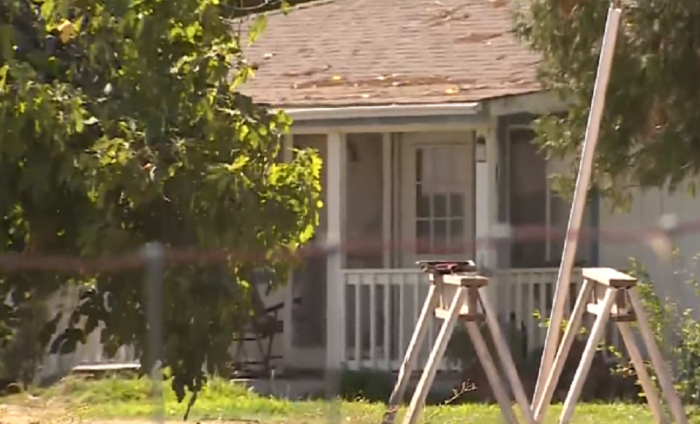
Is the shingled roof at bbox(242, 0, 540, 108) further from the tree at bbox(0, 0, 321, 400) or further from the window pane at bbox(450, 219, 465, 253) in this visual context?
the tree at bbox(0, 0, 321, 400)

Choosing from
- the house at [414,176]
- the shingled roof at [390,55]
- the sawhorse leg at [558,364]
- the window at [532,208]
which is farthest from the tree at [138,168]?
the window at [532,208]

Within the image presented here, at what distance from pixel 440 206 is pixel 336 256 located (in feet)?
6.91

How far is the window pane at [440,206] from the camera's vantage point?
1488cm

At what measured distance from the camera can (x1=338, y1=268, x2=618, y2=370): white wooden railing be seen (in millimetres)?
13102

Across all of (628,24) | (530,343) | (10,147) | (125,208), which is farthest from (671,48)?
(10,147)

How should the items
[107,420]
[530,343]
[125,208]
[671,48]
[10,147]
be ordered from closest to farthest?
1. [10,147]
2. [125,208]
3. [107,420]
4. [671,48]
5. [530,343]

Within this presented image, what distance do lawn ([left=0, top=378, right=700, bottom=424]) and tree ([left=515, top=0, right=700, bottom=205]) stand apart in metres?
1.86

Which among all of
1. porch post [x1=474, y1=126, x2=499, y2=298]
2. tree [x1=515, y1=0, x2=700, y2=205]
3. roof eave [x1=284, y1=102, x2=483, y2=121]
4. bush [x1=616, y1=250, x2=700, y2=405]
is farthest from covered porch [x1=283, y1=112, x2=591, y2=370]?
bush [x1=616, y1=250, x2=700, y2=405]

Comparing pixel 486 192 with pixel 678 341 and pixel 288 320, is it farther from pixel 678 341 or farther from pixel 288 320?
pixel 678 341

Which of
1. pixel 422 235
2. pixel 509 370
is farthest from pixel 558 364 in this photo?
pixel 422 235

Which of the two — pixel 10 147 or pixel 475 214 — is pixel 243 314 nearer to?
pixel 10 147

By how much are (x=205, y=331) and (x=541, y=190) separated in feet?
23.4

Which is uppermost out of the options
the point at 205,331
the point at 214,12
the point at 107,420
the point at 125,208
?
the point at 214,12

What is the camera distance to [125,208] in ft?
26.4
